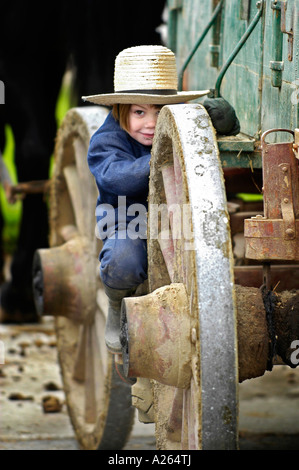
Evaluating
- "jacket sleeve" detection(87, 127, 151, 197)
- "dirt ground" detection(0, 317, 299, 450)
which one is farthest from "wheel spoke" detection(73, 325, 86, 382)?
"jacket sleeve" detection(87, 127, 151, 197)

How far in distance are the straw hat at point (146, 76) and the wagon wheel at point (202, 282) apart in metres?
0.43

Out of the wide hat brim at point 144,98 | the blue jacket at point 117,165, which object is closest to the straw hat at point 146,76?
the wide hat brim at point 144,98

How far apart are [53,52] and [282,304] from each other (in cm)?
394

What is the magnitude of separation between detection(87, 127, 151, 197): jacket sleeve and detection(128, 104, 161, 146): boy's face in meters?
0.04

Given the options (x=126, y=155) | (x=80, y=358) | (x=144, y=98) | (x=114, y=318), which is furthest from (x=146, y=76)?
(x=80, y=358)

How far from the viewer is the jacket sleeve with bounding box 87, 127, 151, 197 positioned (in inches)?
96.4

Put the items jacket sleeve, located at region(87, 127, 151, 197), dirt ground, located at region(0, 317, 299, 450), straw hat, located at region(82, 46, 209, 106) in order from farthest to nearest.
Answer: dirt ground, located at region(0, 317, 299, 450)
straw hat, located at region(82, 46, 209, 106)
jacket sleeve, located at region(87, 127, 151, 197)

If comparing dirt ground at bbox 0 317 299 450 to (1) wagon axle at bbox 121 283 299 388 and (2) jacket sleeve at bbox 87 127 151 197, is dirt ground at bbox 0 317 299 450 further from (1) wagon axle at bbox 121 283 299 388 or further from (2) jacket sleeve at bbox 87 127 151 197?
(1) wagon axle at bbox 121 283 299 388

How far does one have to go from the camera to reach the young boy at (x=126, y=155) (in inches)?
98.7

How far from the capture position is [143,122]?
8.66 ft

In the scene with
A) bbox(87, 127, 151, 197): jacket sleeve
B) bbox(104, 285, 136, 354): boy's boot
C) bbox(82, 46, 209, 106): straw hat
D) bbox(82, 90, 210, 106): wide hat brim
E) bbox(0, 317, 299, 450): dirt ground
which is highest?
bbox(82, 46, 209, 106): straw hat

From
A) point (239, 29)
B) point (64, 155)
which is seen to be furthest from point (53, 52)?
point (239, 29)

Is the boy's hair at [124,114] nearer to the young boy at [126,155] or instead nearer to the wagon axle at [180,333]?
the young boy at [126,155]

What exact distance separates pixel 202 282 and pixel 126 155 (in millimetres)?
816
